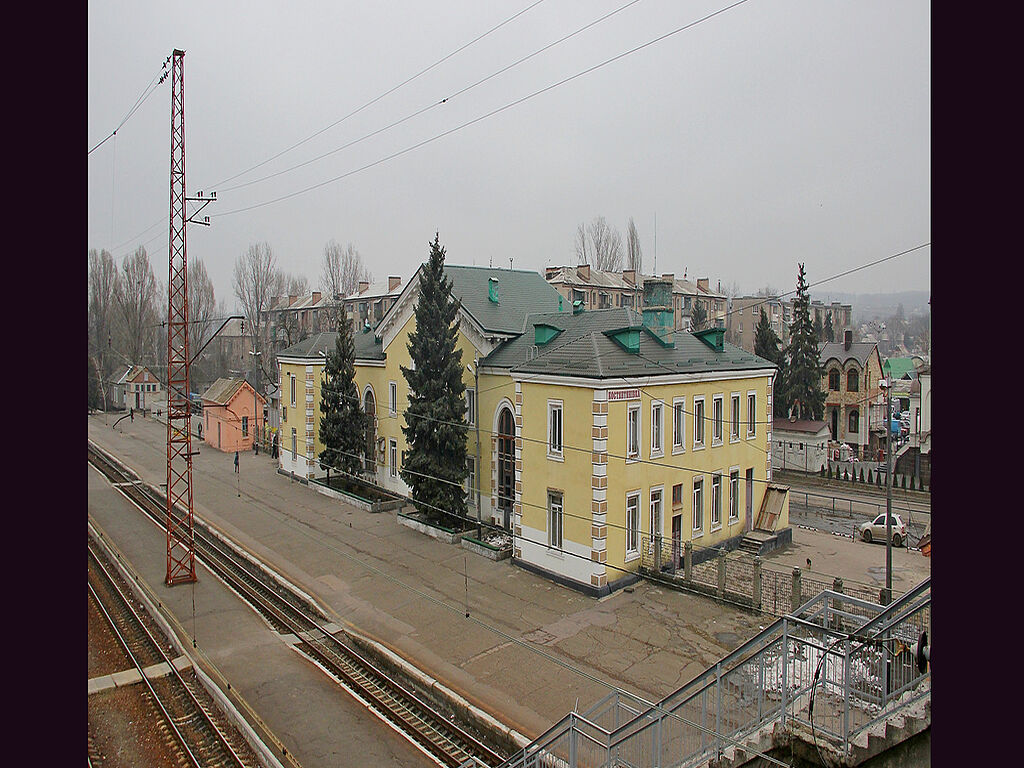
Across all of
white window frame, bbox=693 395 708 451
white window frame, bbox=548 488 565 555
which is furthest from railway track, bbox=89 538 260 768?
white window frame, bbox=693 395 708 451

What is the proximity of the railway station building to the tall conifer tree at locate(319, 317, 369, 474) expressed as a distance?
472cm

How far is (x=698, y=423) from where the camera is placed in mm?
20969

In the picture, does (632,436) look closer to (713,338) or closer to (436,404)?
(713,338)

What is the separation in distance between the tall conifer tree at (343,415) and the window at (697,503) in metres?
15.9

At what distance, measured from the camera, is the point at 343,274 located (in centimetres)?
6600

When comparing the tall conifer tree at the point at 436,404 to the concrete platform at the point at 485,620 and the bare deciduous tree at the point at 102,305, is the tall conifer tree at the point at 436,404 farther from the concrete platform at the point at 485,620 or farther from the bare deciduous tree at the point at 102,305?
the bare deciduous tree at the point at 102,305

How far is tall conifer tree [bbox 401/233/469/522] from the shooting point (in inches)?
941

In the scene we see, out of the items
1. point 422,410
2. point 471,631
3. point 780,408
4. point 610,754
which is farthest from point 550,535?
point 780,408

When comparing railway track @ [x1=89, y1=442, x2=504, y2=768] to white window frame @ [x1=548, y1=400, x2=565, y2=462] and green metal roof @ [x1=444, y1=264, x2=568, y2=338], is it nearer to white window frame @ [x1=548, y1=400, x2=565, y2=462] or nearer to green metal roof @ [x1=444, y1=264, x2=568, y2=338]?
white window frame @ [x1=548, y1=400, x2=565, y2=462]

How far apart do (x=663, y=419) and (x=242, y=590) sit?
13.1 metres

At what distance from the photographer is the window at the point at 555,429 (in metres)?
19.5

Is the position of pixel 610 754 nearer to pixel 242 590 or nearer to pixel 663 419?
pixel 663 419

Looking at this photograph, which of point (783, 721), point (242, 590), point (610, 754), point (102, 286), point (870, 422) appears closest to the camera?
point (783, 721)

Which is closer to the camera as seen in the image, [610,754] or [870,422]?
[610,754]
